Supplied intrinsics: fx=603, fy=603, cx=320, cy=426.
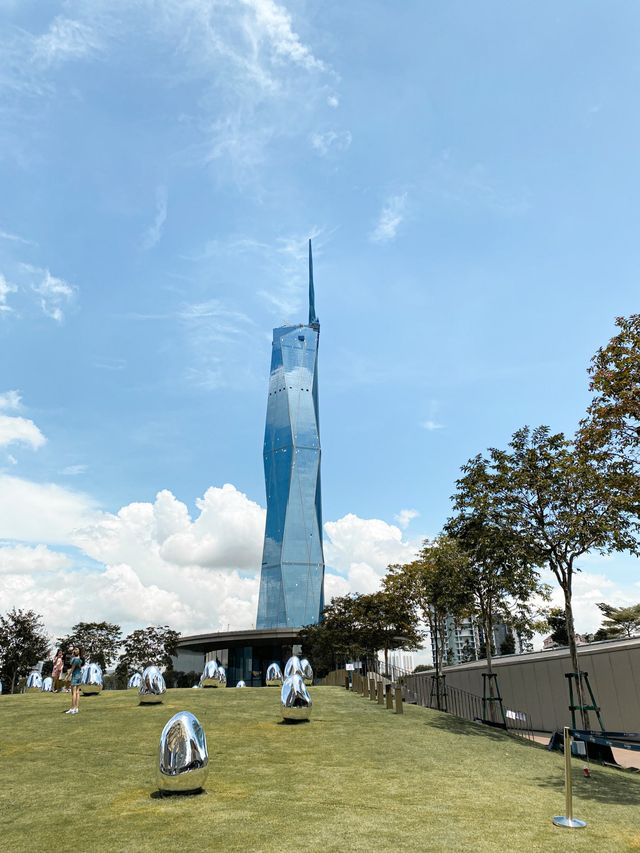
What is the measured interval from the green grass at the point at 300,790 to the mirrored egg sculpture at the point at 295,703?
0.35 metres

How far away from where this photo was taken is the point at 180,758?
9227 mm

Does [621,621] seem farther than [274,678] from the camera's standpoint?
Yes

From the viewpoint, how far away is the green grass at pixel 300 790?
762 centimetres

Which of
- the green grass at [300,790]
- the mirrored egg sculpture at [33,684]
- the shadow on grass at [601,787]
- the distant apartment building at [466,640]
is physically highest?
the distant apartment building at [466,640]

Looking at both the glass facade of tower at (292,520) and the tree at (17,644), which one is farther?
the glass facade of tower at (292,520)

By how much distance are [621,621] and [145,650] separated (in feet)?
157

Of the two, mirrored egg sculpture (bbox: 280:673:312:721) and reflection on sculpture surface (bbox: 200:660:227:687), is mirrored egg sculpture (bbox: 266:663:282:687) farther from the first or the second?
mirrored egg sculpture (bbox: 280:673:312:721)

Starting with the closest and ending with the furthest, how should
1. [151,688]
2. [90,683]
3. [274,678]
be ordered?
[151,688] → [90,683] → [274,678]

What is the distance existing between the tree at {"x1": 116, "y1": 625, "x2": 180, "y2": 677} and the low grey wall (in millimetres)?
42445

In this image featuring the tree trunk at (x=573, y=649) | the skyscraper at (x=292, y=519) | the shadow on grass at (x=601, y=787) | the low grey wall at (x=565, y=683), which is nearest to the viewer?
the shadow on grass at (x=601, y=787)

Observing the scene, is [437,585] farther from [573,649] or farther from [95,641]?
[95,641]

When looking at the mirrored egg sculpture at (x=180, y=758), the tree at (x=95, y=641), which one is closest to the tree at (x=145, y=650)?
the tree at (x=95, y=641)

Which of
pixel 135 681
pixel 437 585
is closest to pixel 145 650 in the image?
pixel 135 681

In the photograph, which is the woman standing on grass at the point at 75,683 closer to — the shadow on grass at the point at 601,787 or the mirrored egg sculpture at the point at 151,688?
the mirrored egg sculpture at the point at 151,688
